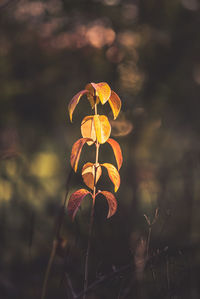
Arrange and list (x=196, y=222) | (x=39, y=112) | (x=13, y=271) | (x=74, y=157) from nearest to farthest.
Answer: (x=74, y=157), (x=13, y=271), (x=196, y=222), (x=39, y=112)

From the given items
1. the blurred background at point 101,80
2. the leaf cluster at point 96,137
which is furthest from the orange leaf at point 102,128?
the blurred background at point 101,80

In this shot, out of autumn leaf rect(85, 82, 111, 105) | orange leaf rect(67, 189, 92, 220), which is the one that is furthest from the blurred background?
autumn leaf rect(85, 82, 111, 105)

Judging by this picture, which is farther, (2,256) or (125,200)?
(125,200)

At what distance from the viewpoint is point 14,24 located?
6.40ft

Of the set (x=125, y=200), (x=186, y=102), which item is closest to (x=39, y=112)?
(x=125, y=200)

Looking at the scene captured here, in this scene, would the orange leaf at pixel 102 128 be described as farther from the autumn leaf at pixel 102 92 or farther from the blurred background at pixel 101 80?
the blurred background at pixel 101 80

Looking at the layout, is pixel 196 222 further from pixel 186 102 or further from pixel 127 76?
pixel 127 76

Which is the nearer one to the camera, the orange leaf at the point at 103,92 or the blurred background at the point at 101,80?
the orange leaf at the point at 103,92

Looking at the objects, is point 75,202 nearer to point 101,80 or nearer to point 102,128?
point 102,128

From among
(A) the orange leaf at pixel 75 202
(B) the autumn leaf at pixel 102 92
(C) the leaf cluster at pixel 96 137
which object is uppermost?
(B) the autumn leaf at pixel 102 92

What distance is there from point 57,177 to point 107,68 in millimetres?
1649

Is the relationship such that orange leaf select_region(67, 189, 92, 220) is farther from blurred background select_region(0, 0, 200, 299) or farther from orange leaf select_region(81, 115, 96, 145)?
blurred background select_region(0, 0, 200, 299)

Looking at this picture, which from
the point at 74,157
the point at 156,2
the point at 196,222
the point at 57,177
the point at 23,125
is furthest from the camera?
the point at 57,177

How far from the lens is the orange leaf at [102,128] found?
522 millimetres
